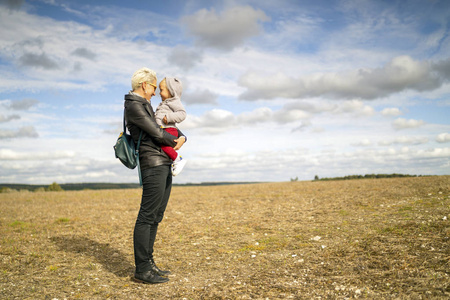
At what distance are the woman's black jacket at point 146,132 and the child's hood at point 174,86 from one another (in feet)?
1.56

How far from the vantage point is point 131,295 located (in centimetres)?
493

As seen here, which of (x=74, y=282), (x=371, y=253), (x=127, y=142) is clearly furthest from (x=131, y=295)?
(x=371, y=253)

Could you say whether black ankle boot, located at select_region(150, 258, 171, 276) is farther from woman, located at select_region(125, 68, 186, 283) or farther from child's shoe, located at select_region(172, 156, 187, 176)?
child's shoe, located at select_region(172, 156, 187, 176)

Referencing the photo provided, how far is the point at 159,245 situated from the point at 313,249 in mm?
3898

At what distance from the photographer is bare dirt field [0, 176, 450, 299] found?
4.77m

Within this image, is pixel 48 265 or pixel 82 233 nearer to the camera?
pixel 48 265

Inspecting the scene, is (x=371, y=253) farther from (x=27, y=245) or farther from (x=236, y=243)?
(x=27, y=245)

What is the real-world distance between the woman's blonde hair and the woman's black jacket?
0.27 metres

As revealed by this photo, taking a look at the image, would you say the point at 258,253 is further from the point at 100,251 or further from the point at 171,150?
the point at 100,251

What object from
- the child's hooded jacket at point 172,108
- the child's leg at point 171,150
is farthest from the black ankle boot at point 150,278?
the child's hooded jacket at point 172,108

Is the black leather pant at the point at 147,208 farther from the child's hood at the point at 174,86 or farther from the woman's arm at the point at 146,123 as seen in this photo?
the child's hood at the point at 174,86

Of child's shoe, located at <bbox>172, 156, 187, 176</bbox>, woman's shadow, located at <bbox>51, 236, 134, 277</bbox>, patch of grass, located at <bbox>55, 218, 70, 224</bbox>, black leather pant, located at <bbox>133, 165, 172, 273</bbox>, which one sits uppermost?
child's shoe, located at <bbox>172, 156, 187, 176</bbox>

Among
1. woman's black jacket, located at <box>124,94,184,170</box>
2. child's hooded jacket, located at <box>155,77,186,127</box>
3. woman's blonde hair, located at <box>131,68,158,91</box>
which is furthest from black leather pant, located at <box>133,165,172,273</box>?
woman's blonde hair, located at <box>131,68,158,91</box>

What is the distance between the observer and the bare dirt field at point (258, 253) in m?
4.77
